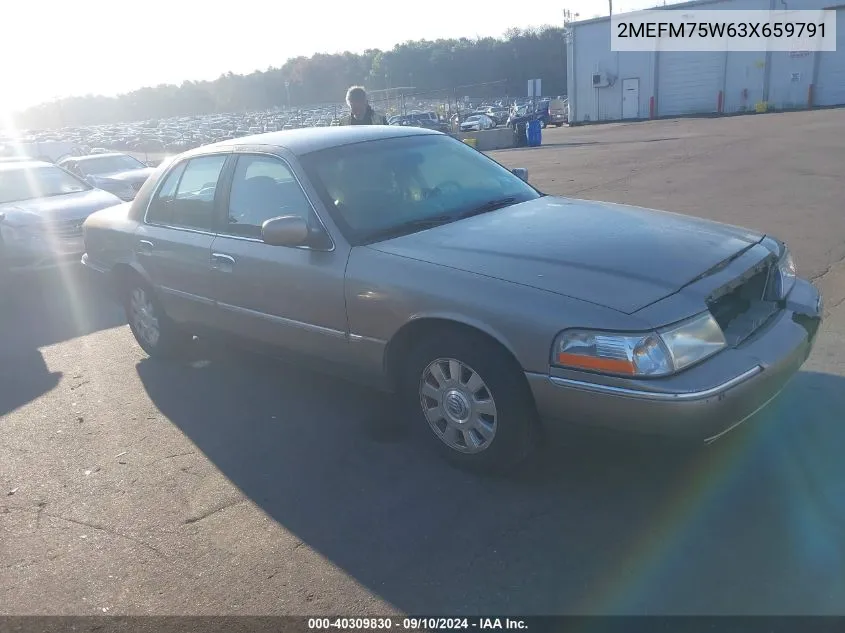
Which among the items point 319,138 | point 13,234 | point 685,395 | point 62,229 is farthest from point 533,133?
point 685,395

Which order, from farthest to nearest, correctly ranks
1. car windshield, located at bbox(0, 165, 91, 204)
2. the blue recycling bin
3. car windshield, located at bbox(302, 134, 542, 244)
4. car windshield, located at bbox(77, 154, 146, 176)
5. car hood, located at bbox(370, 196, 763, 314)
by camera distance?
the blue recycling bin
car windshield, located at bbox(77, 154, 146, 176)
car windshield, located at bbox(0, 165, 91, 204)
car windshield, located at bbox(302, 134, 542, 244)
car hood, located at bbox(370, 196, 763, 314)

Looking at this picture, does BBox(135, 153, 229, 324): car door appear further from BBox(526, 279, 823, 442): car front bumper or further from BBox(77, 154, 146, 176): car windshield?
BBox(77, 154, 146, 176): car windshield

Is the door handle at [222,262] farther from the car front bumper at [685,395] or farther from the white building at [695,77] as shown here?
the white building at [695,77]

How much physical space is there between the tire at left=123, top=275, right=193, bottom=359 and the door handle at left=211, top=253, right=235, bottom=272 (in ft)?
3.26

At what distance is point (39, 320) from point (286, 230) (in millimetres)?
4960

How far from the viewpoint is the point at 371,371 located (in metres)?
3.89

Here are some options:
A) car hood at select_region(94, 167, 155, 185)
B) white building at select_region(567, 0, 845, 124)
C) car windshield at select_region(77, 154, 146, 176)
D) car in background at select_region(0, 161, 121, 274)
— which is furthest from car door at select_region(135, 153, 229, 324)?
white building at select_region(567, 0, 845, 124)

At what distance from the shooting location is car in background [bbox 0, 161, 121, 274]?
8672mm

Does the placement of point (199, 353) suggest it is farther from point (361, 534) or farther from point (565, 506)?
point (565, 506)

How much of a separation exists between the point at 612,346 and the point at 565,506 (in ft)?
2.77

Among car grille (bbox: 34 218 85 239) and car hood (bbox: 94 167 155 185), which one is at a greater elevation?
car grille (bbox: 34 218 85 239)

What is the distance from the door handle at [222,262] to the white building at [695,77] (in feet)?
137

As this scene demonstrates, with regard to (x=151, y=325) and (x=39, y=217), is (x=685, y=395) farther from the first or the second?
(x=39, y=217)

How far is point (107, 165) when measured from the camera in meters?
16.0
